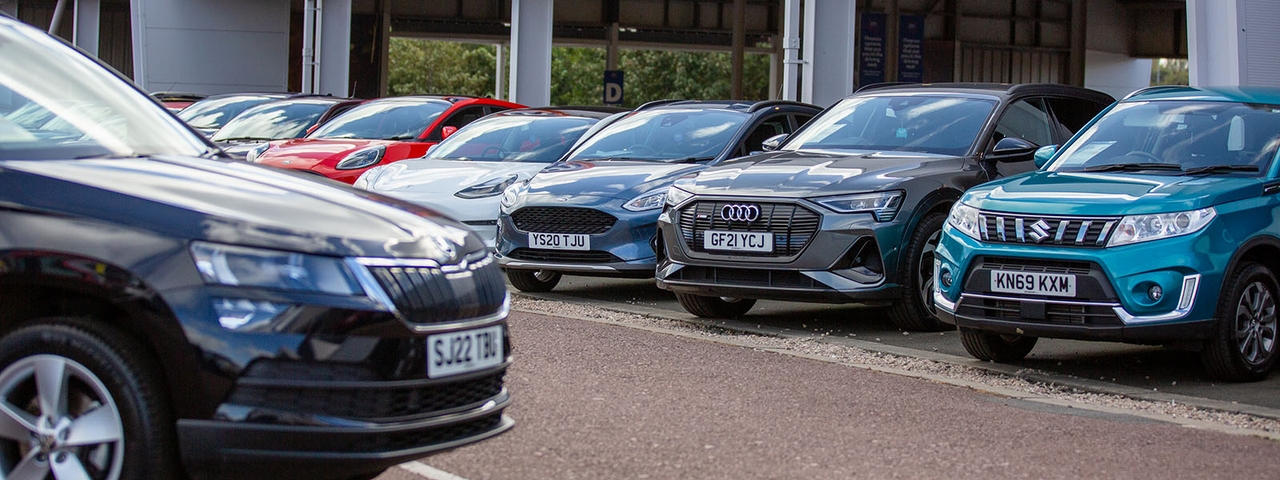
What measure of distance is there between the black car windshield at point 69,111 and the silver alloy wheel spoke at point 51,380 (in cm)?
69

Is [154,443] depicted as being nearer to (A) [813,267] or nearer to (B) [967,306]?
(B) [967,306]

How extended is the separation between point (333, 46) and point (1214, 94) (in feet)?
81.7

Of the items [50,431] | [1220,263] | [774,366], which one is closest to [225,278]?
[50,431]

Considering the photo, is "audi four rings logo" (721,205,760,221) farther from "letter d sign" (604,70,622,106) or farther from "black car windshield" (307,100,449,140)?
"letter d sign" (604,70,622,106)

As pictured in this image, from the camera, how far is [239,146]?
16.1 meters

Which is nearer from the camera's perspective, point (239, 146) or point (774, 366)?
point (774, 366)

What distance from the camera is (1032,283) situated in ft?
24.9

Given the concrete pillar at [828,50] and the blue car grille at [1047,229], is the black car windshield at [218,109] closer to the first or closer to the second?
the concrete pillar at [828,50]

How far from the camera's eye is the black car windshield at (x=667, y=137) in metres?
11.9

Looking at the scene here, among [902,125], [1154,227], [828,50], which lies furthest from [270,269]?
[828,50]

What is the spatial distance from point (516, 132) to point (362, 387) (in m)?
9.85

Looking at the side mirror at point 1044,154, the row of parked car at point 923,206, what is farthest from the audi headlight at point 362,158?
the side mirror at point 1044,154

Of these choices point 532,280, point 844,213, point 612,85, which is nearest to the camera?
point 844,213

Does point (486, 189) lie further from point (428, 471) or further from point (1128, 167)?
point (428, 471)
